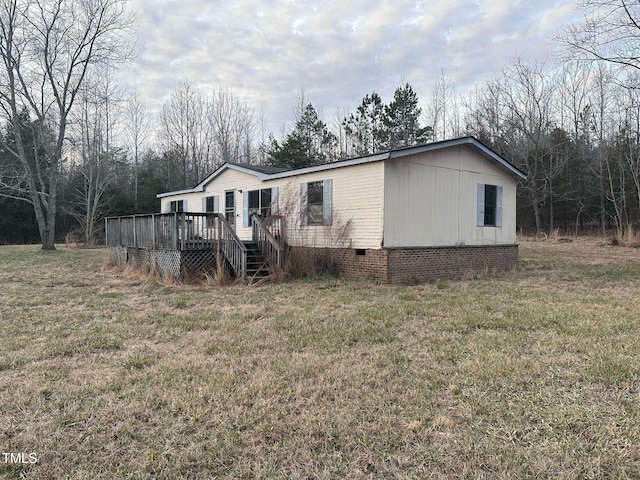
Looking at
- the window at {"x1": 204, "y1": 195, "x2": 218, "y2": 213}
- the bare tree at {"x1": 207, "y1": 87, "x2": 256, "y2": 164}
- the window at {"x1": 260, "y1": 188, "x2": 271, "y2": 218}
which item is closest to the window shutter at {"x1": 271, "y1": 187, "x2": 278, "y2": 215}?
the window at {"x1": 260, "y1": 188, "x2": 271, "y2": 218}

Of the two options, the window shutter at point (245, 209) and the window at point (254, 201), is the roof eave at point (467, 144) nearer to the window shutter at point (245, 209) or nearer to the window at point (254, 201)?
the window at point (254, 201)

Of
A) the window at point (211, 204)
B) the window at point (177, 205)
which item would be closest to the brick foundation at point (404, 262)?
the window at point (211, 204)

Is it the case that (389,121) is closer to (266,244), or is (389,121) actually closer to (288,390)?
(266,244)

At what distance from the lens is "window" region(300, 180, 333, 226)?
1097 cm

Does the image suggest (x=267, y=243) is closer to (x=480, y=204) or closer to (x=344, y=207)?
(x=344, y=207)

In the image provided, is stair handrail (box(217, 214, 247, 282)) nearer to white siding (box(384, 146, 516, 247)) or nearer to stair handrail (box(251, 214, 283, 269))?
stair handrail (box(251, 214, 283, 269))

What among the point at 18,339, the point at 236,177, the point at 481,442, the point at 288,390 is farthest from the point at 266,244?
the point at 481,442

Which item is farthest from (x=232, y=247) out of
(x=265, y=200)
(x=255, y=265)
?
(x=265, y=200)

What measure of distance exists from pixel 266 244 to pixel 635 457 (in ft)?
29.9

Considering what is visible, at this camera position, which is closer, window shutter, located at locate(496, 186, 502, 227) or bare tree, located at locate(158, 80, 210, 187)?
window shutter, located at locate(496, 186, 502, 227)

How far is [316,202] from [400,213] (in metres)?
2.54

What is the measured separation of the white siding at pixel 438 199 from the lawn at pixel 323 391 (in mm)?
3656

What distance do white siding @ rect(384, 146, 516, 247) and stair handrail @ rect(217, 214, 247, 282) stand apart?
133 inches

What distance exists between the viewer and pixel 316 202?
11383 mm
